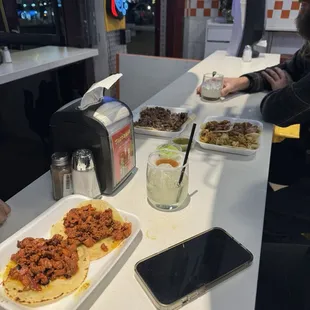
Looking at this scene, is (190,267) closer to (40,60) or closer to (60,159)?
(60,159)

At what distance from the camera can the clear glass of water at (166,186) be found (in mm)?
831

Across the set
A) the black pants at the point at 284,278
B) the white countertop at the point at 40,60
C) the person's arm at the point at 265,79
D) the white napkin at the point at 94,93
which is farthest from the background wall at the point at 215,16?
the white napkin at the point at 94,93

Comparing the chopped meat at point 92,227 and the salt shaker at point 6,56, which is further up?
the salt shaker at point 6,56

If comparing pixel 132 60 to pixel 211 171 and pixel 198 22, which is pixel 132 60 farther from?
pixel 211 171

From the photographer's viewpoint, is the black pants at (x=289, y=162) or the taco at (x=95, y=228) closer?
the taco at (x=95, y=228)

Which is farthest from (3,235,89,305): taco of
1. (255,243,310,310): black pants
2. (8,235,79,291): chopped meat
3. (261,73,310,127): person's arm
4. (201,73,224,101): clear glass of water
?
(201,73,224,101): clear glass of water

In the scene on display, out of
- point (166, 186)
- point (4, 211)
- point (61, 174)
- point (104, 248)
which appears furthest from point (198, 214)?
point (4, 211)

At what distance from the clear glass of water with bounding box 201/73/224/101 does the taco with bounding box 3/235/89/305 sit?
122cm

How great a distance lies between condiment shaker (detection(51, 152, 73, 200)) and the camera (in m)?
0.82

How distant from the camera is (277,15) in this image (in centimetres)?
389

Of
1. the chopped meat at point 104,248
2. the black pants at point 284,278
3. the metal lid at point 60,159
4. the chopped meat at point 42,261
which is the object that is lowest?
the black pants at point 284,278

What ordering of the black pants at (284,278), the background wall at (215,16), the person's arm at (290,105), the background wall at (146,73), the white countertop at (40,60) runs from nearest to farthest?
the black pants at (284,278) → the person's arm at (290,105) → the white countertop at (40,60) → the background wall at (146,73) → the background wall at (215,16)

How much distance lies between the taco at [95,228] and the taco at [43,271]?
0.03 m

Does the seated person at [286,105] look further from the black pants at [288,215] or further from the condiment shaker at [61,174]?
the condiment shaker at [61,174]
